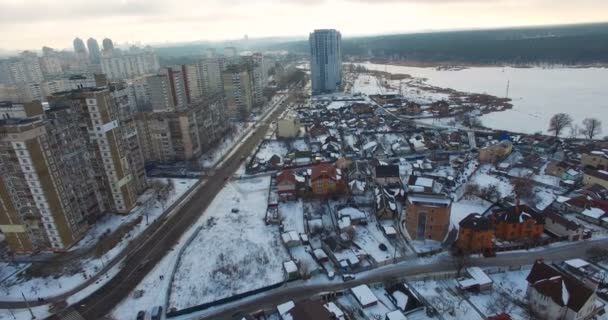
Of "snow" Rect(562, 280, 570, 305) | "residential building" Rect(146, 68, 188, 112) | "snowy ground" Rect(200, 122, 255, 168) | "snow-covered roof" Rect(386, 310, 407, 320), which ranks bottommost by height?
→ "snowy ground" Rect(200, 122, 255, 168)

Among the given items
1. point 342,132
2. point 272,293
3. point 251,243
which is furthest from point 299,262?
point 342,132

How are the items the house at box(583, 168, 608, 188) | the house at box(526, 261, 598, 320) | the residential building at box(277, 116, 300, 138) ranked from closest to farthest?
1. the house at box(526, 261, 598, 320)
2. the house at box(583, 168, 608, 188)
3. the residential building at box(277, 116, 300, 138)

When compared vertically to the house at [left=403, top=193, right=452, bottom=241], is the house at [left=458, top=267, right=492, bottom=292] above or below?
below

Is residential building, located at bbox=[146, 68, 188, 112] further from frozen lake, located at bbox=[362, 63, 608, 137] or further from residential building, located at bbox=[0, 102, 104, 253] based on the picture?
frozen lake, located at bbox=[362, 63, 608, 137]

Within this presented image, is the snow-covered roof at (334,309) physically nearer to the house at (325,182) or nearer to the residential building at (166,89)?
the house at (325,182)

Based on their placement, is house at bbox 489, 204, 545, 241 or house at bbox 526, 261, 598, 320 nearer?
house at bbox 526, 261, 598, 320

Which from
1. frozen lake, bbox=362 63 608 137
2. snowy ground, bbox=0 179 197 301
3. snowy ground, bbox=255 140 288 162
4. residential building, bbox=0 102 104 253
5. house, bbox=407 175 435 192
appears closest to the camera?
snowy ground, bbox=0 179 197 301

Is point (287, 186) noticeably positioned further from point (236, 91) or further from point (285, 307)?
point (236, 91)

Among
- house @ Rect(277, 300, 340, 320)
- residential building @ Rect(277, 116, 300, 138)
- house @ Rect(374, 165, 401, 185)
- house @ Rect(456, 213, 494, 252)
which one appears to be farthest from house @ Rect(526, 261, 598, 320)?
residential building @ Rect(277, 116, 300, 138)
